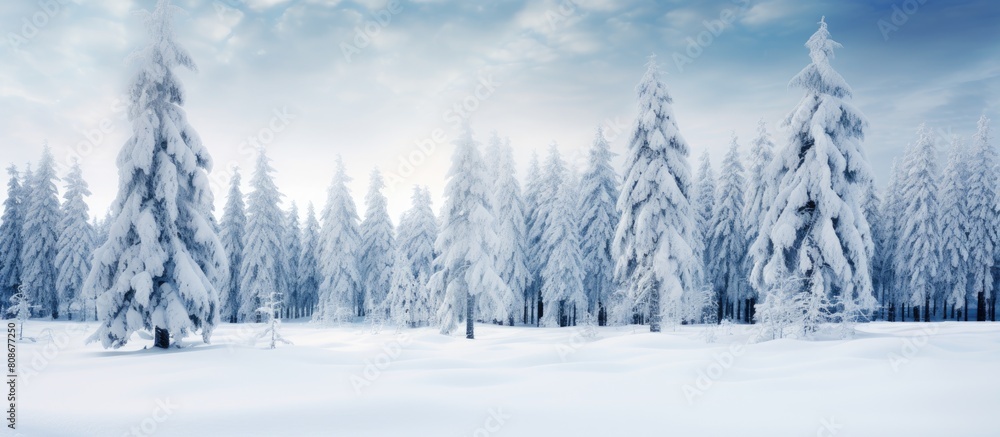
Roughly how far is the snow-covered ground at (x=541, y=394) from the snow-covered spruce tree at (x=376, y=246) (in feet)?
102

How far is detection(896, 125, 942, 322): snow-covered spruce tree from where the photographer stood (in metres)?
34.7

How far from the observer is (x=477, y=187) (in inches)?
996

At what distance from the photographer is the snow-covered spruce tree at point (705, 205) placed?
3848cm

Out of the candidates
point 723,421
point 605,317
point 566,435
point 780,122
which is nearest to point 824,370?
point 723,421

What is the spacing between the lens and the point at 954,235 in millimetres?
34438

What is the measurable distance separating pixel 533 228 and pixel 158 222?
26.6m

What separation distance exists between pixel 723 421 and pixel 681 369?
399 cm

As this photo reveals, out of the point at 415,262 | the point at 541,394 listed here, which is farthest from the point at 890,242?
the point at 541,394

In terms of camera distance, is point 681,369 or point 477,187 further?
point 477,187

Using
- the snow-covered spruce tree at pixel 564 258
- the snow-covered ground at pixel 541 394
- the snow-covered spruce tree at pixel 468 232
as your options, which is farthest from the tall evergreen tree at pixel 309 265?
the snow-covered ground at pixel 541 394

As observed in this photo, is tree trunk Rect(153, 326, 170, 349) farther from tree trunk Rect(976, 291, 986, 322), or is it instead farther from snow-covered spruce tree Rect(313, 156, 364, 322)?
tree trunk Rect(976, 291, 986, 322)

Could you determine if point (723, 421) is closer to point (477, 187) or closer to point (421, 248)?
point (477, 187)

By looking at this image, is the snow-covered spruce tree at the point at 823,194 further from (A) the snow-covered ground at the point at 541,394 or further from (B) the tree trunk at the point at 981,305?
(B) the tree trunk at the point at 981,305

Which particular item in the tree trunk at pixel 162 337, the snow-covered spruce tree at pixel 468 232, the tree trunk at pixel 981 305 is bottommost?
the tree trunk at pixel 981 305
